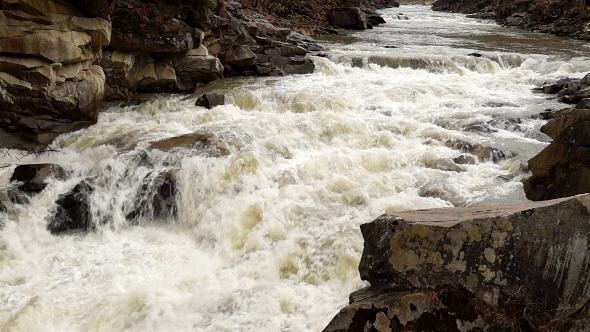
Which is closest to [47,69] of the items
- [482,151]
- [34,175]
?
[34,175]

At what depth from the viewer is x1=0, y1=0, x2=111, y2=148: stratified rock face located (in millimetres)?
10469

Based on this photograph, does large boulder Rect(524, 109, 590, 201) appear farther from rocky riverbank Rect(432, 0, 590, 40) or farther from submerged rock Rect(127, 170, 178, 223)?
rocky riverbank Rect(432, 0, 590, 40)

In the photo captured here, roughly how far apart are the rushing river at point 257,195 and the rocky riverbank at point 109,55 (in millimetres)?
806

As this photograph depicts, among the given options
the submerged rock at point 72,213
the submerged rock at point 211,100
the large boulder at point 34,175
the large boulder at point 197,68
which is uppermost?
the large boulder at point 197,68

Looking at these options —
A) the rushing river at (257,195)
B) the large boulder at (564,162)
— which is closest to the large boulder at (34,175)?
the rushing river at (257,195)

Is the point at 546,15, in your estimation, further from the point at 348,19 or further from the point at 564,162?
the point at 564,162

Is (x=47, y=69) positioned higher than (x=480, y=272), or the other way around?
(x=47, y=69)

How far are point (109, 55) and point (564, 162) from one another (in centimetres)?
1176

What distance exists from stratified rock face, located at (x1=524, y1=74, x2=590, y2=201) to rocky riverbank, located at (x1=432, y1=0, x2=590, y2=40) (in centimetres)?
2193

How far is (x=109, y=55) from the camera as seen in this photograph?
13.8 meters

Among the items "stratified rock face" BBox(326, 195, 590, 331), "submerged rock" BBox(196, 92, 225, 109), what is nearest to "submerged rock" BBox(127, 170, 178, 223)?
"submerged rock" BBox(196, 92, 225, 109)

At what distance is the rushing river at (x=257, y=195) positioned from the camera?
698 centimetres

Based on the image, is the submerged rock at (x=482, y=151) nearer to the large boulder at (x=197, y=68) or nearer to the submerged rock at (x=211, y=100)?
the submerged rock at (x=211, y=100)

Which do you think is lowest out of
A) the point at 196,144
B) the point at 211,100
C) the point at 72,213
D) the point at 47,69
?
the point at 72,213
